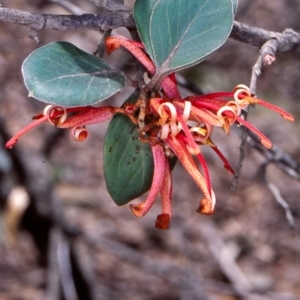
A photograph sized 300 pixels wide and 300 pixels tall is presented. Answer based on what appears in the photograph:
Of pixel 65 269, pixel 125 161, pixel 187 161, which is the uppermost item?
pixel 187 161

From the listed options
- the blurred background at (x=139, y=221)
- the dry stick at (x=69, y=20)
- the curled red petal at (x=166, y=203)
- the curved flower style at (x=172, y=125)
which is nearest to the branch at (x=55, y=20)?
the dry stick at (x=69, y=20)

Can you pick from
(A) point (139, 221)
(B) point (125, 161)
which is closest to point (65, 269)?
(A) point (139, 221)

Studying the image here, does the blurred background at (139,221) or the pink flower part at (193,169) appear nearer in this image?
the pink flower part at (193,169)

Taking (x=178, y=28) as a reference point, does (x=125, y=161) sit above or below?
below

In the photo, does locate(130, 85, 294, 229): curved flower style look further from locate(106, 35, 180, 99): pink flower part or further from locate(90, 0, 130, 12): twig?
locate(90, 0, 130, 12): twig

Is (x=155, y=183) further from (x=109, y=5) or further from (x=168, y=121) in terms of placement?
(x=109, y=5)

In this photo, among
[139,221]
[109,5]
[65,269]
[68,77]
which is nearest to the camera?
[68,77]

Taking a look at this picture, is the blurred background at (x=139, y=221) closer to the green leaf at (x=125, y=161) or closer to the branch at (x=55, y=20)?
the green leaf at (x=125, y=161)

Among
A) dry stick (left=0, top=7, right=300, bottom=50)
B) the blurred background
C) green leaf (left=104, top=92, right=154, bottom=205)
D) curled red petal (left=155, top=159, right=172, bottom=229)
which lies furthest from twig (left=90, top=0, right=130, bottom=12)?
the blurred background
